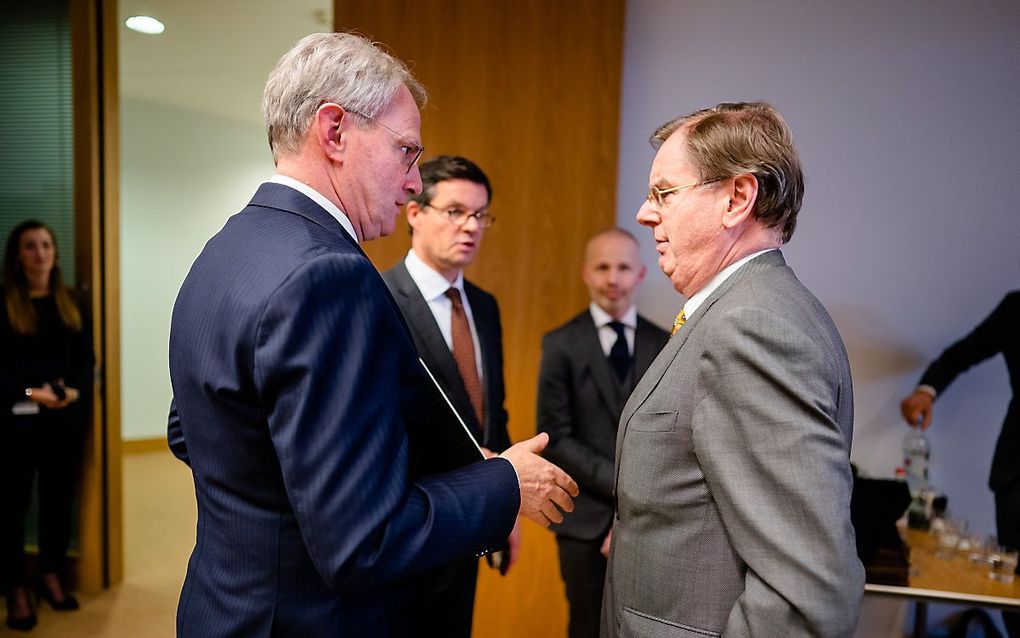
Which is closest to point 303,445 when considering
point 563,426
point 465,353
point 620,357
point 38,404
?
point 465,353

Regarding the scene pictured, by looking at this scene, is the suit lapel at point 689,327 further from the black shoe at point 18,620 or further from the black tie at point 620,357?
the black shoe at point 18,620

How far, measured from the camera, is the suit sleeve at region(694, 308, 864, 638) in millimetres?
875

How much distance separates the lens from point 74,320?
3.06m

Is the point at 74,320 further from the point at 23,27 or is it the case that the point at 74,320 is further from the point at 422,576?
the point at 422,576

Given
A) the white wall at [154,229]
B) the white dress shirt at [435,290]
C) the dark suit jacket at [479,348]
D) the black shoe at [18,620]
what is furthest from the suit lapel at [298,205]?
the white wall at [154,229]

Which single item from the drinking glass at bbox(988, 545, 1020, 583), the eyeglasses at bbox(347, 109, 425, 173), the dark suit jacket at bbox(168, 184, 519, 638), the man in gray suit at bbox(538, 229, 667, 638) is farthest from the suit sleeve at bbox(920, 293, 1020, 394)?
the eyeglasses at bbox(347, 109, 425, 173)

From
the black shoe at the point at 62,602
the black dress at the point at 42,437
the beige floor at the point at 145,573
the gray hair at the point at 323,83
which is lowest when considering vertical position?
the beige floor at the point at 145,573

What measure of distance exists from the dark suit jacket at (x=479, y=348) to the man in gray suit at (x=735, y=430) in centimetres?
77

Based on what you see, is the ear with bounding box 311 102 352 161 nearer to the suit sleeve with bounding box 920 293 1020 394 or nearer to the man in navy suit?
the man in navy suit

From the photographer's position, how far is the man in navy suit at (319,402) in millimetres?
809

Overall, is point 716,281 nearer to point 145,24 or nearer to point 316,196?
point 316,196

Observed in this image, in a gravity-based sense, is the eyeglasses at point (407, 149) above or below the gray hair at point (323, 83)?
below

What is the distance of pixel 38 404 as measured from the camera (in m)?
2.95

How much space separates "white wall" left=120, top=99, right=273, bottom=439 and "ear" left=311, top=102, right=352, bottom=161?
225 inches
